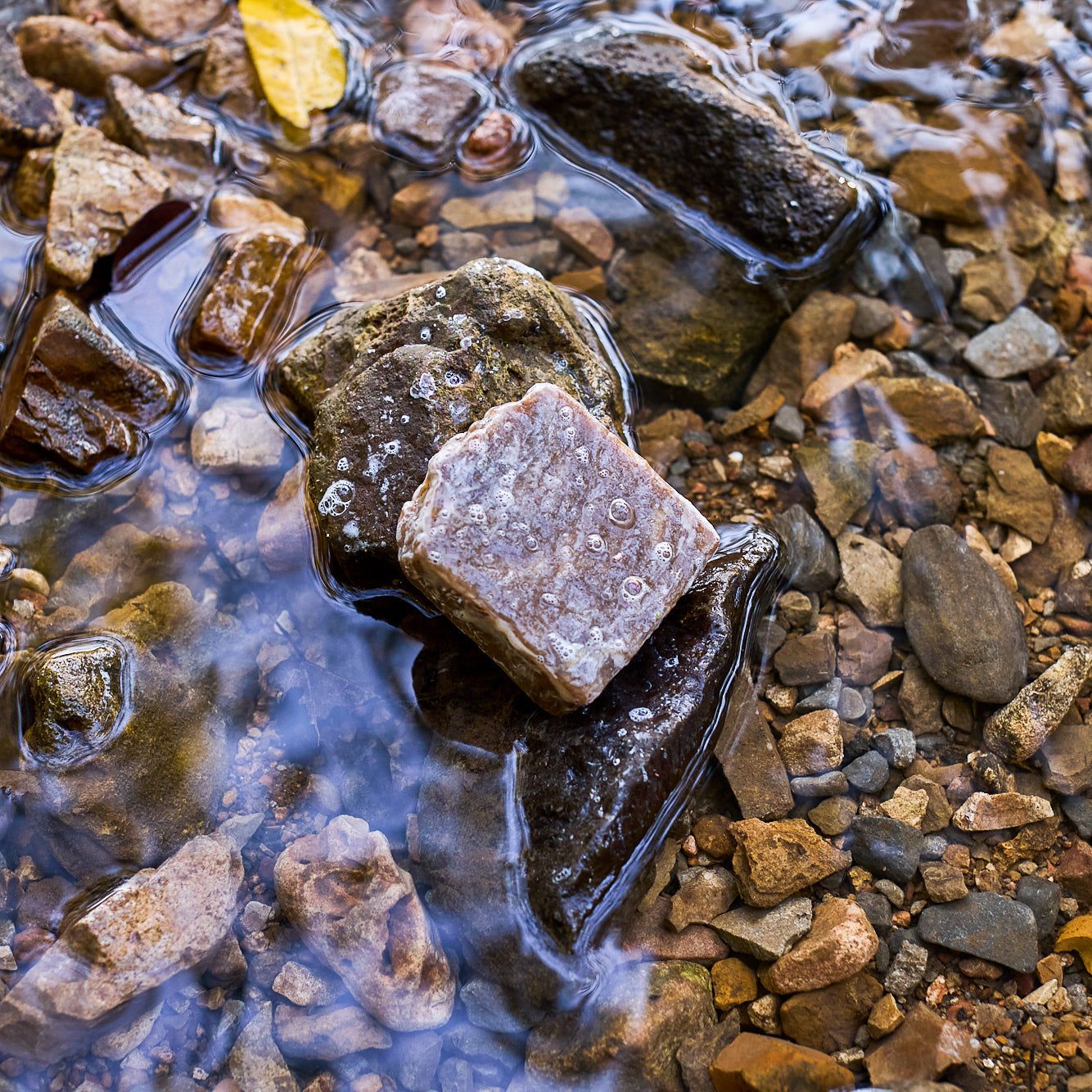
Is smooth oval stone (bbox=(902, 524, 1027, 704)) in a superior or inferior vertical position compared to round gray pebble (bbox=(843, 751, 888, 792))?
superior

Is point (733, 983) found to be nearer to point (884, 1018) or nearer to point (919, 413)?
point (884, 1018)

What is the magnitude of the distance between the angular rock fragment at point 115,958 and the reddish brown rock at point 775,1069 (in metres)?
1.39

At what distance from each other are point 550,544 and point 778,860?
1.13 meters

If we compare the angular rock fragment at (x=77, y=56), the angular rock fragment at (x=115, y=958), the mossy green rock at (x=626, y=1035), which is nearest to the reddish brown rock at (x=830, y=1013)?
the mossy green rock at (x=626, y=1035)

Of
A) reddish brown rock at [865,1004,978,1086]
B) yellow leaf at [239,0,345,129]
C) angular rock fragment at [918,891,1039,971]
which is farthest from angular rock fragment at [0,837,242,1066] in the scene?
yellow leaf at [239,0,345,129]

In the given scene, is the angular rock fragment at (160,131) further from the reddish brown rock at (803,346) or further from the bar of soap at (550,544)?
the reddish brown rock at (803,346)

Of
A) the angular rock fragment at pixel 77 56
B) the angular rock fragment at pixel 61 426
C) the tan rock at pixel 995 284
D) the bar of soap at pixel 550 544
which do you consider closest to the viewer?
the bar of soap at pixel 550 544

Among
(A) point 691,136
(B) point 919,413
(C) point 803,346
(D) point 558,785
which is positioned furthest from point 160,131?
(B) point 919,413

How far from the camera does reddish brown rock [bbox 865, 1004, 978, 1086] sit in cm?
208

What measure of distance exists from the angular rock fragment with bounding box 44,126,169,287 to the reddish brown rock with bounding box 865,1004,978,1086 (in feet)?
11.6

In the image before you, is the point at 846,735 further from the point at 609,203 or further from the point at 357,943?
the point at 609,203

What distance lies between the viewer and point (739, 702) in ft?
8.36

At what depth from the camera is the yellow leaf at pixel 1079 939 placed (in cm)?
224

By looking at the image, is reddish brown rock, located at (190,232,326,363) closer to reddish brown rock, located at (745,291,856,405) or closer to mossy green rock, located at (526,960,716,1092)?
reddish brown rock, located at (745,291,856,405)
